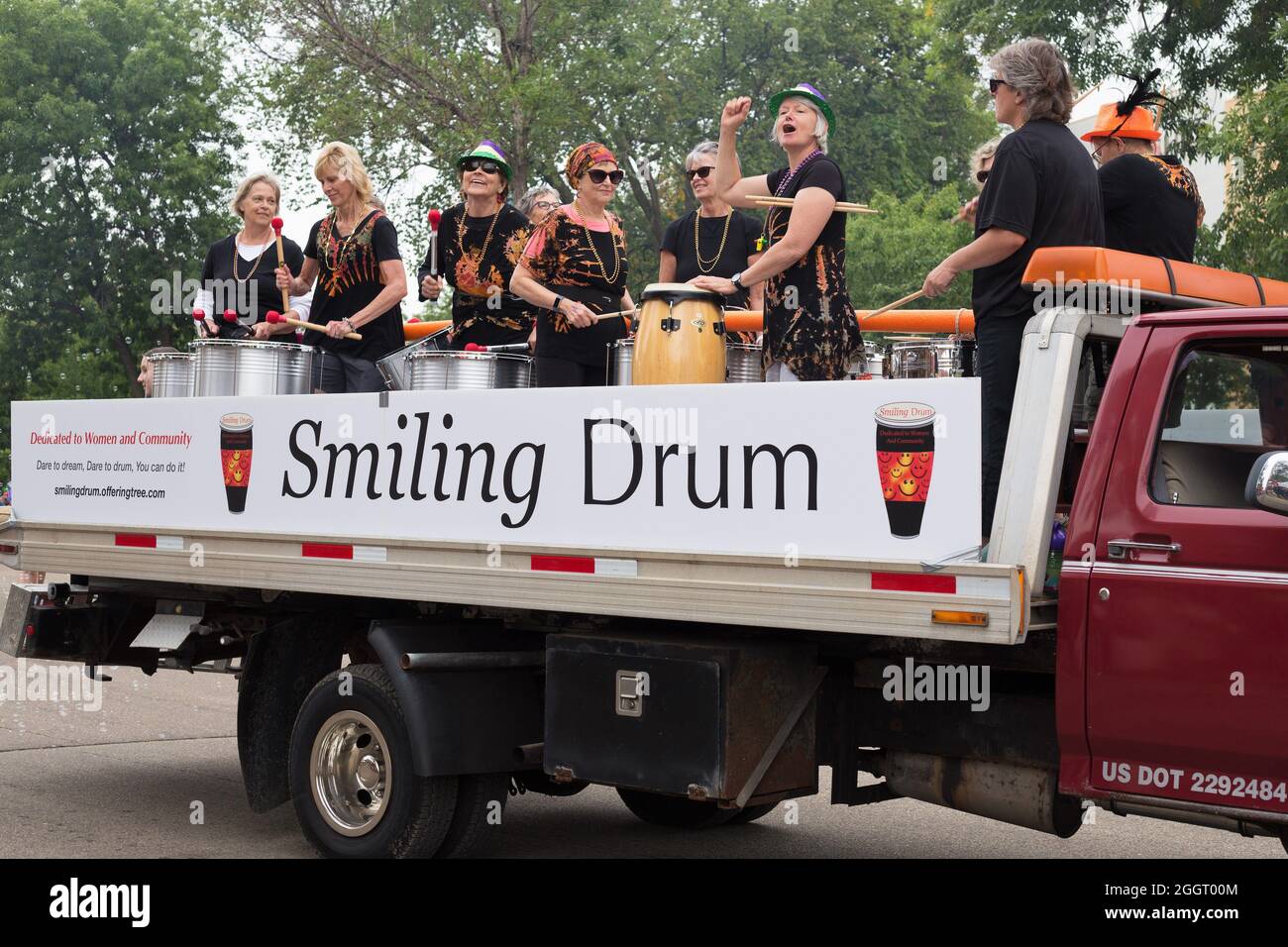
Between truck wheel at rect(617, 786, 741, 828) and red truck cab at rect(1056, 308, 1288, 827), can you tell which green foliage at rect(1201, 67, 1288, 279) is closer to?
truck wheel at rect(617, 786, 741, 828)

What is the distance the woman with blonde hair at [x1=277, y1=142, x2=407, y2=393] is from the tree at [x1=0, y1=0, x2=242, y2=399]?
111 ft

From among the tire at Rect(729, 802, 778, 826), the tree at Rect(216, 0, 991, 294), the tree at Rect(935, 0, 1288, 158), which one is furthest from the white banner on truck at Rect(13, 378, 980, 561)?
the tree at Rect(216, 0, 991, 294)

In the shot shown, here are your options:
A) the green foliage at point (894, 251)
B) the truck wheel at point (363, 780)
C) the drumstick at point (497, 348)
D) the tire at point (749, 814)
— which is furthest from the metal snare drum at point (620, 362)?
the green foliage at point (894, 251)

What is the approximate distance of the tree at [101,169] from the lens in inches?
1586

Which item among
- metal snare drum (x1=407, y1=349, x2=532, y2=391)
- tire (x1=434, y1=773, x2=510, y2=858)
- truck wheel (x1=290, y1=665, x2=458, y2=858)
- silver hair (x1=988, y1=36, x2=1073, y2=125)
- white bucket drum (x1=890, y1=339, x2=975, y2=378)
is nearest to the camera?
silver hair (x1=988, y1=36, x2=1073, y2=125)

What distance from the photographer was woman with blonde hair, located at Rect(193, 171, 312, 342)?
8148 millimetres

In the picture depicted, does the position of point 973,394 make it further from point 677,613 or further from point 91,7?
point 91,7

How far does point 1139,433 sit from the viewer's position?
4.59 m

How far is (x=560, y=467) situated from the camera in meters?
5.56

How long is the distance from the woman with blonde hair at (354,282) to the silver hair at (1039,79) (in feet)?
9.98

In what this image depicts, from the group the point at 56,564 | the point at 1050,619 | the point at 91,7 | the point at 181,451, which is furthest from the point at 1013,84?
the point at 91,7
